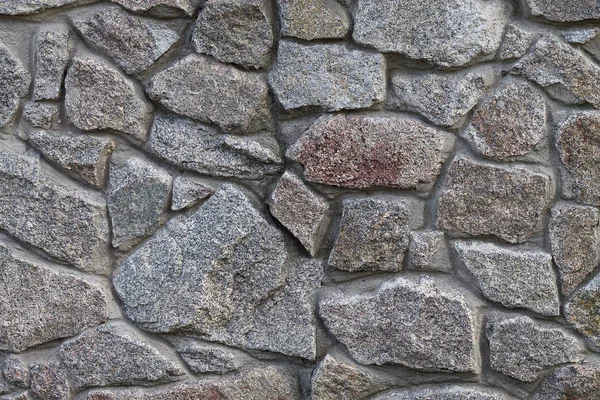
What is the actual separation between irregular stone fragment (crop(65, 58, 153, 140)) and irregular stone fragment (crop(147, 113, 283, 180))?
101 millimetres

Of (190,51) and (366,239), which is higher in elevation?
(190,51)

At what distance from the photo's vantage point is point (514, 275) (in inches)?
58.7

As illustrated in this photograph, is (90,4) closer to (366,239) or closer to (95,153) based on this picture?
(95,153)

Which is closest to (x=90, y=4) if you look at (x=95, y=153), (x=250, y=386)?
(x=95, y=153)

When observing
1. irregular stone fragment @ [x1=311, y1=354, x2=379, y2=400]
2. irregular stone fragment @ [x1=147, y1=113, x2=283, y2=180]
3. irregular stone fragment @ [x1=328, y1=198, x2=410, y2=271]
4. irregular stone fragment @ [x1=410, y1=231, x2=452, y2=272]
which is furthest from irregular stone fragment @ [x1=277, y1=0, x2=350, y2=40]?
irregular stone fragment @ [x1=311, y1=354, x2=379, y2=400]

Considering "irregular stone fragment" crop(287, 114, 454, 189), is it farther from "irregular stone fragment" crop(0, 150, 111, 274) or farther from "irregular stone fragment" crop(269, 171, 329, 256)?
"irregular stone fragment" crop(0, 150, 111, 274)

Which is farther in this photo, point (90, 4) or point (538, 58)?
point (90, 4)

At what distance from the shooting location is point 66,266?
1611mm

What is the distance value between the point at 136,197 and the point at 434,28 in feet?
2.49

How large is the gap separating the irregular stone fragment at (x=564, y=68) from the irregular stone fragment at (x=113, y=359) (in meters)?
1.04

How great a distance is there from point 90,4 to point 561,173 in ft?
3.62

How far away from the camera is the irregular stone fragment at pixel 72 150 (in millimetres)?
1560

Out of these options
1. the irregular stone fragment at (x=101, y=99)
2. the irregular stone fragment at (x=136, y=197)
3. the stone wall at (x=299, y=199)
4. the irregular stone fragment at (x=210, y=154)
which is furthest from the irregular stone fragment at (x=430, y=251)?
the irregular stone fragment at (x=101, y=99)

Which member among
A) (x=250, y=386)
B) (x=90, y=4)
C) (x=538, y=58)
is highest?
(x=538, y=58)
